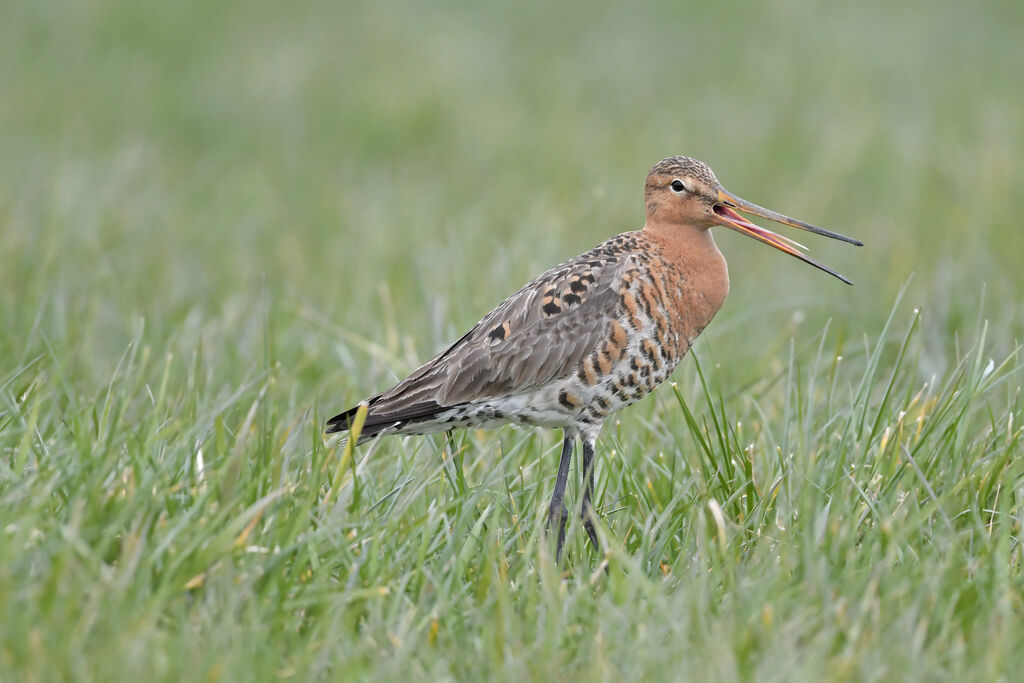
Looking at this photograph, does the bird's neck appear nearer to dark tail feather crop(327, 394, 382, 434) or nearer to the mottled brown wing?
the mottled brown wing

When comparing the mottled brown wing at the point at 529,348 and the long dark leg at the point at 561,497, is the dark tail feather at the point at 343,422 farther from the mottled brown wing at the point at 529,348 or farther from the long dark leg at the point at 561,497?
the long dark leg at the point at 561,497

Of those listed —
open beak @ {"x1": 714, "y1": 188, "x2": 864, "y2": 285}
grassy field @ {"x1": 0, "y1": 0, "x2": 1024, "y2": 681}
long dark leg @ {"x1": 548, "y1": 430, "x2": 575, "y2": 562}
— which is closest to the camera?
grassy field @ {"x1": 0, "y1": 0, "x2": 1024, "y2": 681}

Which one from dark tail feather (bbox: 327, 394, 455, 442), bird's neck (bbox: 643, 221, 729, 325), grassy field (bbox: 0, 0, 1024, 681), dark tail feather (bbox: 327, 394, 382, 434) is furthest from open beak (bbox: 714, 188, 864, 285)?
dark tail feather (bbox: 327, 394, 382, 434)

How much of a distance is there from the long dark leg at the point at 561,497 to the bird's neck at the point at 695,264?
680mm

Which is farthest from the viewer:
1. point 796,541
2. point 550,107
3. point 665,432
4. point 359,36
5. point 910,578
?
point 359,36

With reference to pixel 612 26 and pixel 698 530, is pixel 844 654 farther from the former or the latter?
pixel 612 26

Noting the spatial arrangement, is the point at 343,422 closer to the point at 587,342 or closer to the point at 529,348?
the point at 529,348

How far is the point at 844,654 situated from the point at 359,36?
13.4 meters

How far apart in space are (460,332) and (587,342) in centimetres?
185

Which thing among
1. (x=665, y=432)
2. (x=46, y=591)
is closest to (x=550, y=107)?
(x=665, y=432)

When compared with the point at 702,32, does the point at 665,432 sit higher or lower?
lower

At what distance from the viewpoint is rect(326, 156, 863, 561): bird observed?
4.84m

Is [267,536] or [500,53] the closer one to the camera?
[267,536]

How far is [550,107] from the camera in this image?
13672mm
